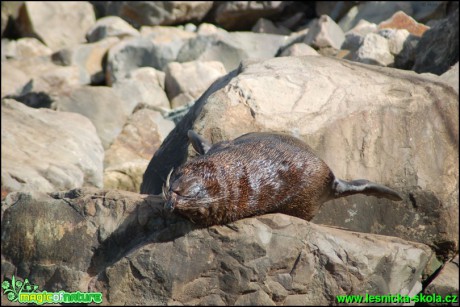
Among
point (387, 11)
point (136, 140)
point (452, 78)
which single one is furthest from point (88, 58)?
point (452, 78)

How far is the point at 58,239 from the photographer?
5898 millimetres

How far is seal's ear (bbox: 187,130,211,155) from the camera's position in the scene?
6.67m

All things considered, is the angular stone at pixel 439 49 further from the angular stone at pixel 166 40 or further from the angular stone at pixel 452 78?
the angular stone at pixel 166 40

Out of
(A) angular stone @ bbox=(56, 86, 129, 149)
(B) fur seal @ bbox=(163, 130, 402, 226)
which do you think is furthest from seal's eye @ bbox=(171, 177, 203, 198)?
(A) angular stone @ bbox=(56, 86, 129, 149)

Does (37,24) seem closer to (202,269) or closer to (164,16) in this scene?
(164,16)

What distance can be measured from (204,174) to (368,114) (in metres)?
2.23

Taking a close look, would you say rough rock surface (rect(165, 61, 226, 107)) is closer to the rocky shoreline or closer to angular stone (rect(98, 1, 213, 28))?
the rocky shoreline

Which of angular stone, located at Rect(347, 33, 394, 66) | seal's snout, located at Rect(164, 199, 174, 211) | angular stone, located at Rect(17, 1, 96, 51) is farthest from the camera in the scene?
angular stone, located at Rect(17, 1, 96, 51)

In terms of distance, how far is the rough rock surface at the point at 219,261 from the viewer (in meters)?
5.24

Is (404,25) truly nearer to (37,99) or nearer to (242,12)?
(37,99)

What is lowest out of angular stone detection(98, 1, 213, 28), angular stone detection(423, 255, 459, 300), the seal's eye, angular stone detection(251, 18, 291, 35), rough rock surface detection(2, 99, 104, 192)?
angular stone detection(98, 1, 213, 28)

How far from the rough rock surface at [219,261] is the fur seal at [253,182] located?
206 mm

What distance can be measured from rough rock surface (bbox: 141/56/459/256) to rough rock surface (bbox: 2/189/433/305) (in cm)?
116

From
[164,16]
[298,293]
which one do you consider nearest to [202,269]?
[298,293]
